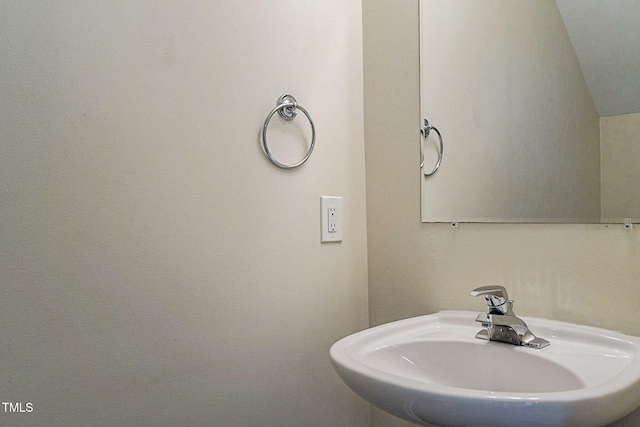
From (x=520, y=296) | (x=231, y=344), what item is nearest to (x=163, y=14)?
(x=231, y=344)

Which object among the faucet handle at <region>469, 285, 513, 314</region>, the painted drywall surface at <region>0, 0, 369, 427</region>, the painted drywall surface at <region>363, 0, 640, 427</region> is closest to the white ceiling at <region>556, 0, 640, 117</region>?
the painted drywall surface at <region>363, 0, 640, 427</region>

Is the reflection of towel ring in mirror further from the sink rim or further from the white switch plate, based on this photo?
the sink rim

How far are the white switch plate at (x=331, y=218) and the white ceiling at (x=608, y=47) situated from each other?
2.05 feet

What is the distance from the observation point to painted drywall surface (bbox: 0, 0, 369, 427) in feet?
2.48

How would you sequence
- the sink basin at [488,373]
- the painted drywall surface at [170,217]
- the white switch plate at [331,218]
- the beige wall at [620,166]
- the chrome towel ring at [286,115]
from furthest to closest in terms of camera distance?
the white switch plate at [331,218], the chrome towel ring at [286,115], the beige wall at [620,166], the painted drywall surface at [170,217], the sink basin at [488,373]

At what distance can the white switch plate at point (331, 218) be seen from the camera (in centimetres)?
119

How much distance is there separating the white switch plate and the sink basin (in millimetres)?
287

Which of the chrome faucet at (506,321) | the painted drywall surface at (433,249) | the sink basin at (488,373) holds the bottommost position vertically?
the sink basin at (488,373)

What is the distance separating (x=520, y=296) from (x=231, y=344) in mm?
647

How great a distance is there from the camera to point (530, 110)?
3.46 ft

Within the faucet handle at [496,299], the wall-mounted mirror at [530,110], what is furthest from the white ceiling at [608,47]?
the faucet handle at [496,299]

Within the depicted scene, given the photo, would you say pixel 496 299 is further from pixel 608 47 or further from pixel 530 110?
pixel 608 47

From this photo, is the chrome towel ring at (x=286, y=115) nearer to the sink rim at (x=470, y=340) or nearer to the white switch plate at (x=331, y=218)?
the white switch plate at (x=331, y=218)

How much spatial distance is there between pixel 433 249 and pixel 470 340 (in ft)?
0.90
